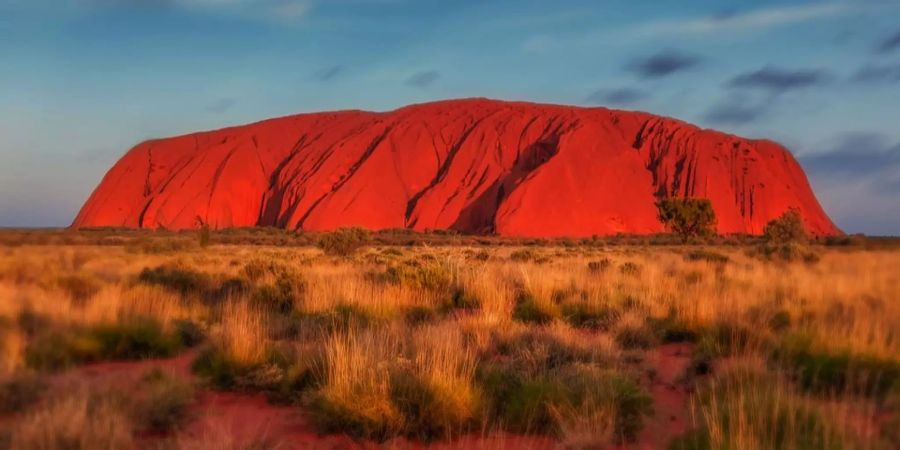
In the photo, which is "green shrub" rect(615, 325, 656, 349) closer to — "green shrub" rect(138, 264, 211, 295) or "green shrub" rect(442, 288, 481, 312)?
"green shrub" rect(442, 288, 481, 312)

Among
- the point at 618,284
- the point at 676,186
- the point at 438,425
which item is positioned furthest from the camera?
the point at 676,186

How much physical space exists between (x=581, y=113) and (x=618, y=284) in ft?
196

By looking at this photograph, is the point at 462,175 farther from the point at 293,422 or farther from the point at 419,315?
the point at 293,422

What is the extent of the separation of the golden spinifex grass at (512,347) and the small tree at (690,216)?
32832mm

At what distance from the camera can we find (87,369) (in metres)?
6.87

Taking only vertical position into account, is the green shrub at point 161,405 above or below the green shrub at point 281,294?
below

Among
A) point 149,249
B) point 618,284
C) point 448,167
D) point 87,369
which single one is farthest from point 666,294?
point 448,167

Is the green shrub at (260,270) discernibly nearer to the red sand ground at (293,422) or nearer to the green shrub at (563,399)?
the red sand ground at (293,422)

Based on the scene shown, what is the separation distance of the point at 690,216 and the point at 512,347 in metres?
41.0

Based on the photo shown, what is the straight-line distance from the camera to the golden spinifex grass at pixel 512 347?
181 inches

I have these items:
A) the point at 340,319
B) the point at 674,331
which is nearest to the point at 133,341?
the point at 340,319

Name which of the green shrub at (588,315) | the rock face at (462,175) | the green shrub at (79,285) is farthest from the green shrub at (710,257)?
the rock face at (462,175)

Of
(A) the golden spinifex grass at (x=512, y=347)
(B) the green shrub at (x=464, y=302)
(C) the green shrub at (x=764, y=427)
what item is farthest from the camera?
(B) the green shrub at (x=464, y=302)

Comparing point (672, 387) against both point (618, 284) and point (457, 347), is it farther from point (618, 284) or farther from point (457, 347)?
point (618, 284)
